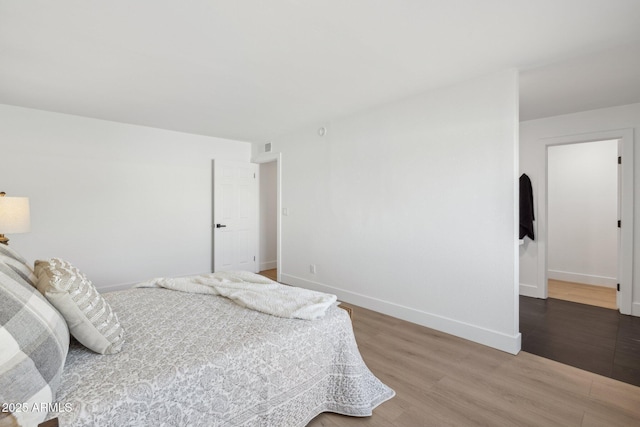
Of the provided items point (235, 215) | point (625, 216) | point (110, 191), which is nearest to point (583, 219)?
point (625, 216)

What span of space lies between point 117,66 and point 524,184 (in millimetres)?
4956

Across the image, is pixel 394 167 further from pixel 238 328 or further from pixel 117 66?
pixel 117 66

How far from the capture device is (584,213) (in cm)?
498

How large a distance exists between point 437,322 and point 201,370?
2533 mm

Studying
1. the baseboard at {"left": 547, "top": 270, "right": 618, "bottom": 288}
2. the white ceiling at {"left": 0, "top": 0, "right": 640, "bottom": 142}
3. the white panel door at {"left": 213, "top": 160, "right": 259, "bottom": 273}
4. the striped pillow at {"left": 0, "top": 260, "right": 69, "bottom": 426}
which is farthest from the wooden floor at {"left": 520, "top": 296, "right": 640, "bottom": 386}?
the white panel door at {"left": 213, "top": 160, "right": 259, "bottom": 273}

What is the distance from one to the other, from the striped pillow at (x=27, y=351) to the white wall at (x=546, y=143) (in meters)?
5.02

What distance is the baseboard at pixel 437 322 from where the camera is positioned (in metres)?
2.67

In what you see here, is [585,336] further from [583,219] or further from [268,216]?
[268,216]

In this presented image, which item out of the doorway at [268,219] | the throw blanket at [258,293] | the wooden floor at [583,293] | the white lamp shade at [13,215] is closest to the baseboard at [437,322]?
the throw blanket at [258,293]

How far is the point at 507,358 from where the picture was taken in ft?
8.33

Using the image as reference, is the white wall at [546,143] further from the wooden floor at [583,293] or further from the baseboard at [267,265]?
the baseboard at [267,265]

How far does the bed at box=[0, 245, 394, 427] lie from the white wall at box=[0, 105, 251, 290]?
8.21 ft

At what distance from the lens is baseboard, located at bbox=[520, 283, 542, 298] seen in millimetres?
4223

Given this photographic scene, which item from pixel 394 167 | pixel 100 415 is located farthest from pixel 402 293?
pixel 100 415
